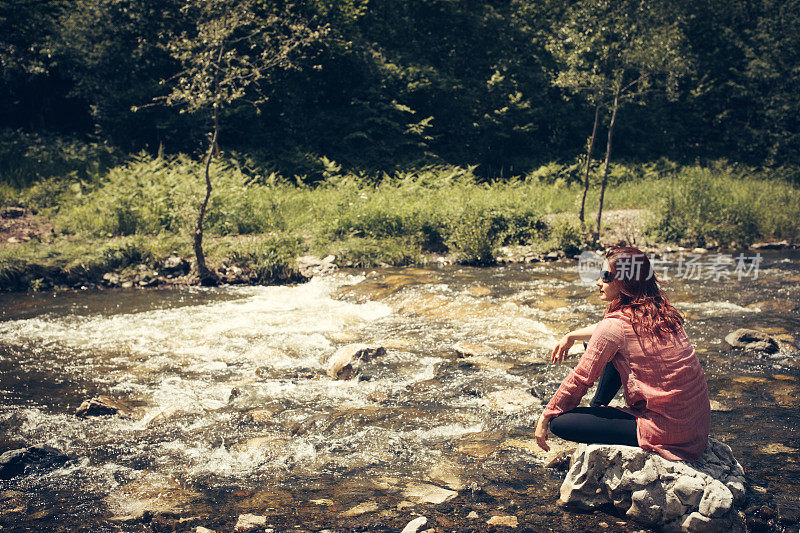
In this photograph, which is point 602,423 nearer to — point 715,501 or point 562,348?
point 562,348

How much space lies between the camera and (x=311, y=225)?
51.1 feet

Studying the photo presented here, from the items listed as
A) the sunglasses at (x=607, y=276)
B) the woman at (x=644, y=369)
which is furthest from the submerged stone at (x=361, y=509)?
the sunglasses at (x=607, y=276)

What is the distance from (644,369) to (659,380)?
105 mm

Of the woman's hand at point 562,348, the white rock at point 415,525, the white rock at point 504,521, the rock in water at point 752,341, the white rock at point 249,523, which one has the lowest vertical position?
the white rock at point 249,523

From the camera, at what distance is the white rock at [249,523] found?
3.99 metres

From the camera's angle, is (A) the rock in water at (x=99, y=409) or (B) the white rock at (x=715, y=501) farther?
(A) the rock in water at (x=99, y=409)

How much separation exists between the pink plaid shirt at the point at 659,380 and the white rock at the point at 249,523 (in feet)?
7.47

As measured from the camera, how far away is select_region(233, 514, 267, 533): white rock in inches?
157

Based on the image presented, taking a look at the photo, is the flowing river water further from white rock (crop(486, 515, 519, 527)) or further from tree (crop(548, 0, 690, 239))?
tree (crop(548, 0, 690, 239))

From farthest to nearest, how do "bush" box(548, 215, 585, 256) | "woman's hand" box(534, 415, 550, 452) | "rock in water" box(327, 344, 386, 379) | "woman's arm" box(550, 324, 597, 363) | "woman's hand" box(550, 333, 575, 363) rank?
"bush" box(548, 215, 585, 256)
"rock in water" box(327, 344, 386, 379)
"woman's hand" box(550, 333, 575, 363)
"woman's arm" box(550, 324, 597, 363)
"woman's hand" box(534, 415, 550, 452)

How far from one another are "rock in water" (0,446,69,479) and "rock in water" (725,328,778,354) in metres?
7.61

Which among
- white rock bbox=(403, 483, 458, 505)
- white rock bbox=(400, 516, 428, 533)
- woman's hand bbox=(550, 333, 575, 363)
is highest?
woman's hand bbox=(550, 333, 575, 363)

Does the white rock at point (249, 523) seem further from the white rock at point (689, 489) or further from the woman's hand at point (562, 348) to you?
the white rock at point (689, 489)

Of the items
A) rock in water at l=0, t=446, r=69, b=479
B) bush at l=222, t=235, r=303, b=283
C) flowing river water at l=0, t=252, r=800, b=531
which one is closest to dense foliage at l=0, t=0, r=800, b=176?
bush at l=222, t=235, r=303, b=283
